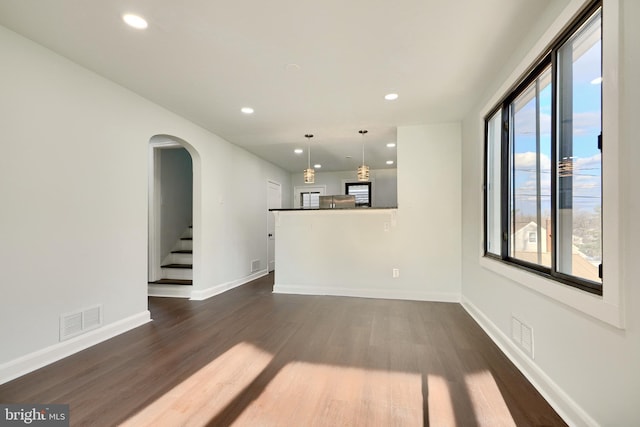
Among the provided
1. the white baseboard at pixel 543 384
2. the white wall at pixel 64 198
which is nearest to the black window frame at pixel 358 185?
the white wall at pixel 64 198

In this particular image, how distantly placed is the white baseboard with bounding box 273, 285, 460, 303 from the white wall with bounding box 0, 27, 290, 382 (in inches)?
85.3

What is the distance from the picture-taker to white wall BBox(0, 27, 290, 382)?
2.18 metres

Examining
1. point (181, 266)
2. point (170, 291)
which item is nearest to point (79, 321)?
point (170, 291)

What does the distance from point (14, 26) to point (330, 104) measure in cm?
275

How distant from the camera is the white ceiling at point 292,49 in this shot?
76.7 inches

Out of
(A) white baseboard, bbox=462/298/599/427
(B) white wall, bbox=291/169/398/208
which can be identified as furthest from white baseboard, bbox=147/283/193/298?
(B) white wall, bbox=291/169/398/208

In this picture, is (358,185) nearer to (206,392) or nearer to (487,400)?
(487,400)

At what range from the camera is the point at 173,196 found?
5.35 metres

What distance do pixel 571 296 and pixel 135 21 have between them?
10.9 feet

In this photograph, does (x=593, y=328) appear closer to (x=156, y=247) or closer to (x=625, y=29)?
(x=625, y=29)

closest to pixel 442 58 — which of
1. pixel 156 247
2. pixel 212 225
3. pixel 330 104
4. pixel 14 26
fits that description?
pixel 330 104

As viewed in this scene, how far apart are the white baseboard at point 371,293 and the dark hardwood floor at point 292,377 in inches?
33.4

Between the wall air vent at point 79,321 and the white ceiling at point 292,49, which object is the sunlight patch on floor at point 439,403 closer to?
the white ceiling at point 292,49

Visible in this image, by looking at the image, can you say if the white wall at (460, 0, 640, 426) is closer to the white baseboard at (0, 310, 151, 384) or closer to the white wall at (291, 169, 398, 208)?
the white baseboard at (0, 310, 151, 384)
